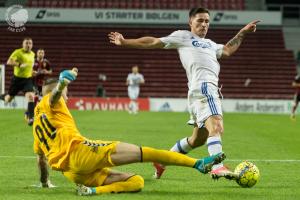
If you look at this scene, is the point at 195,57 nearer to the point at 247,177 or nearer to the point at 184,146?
the point at 184,146

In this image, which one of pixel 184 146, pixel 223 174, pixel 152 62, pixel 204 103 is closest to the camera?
pixel 223 174

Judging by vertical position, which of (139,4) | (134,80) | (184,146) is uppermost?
(139,4)

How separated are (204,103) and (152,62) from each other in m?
33.3

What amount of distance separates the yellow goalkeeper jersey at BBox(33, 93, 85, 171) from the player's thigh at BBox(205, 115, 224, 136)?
Result: 177cm

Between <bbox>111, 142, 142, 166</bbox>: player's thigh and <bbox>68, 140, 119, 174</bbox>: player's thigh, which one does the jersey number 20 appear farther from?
<bbox>111, 142, 142, 166</bbox>: player's thigh

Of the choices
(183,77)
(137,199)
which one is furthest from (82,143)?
(183,77)

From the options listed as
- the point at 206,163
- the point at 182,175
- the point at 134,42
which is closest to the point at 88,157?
the point at 206,163

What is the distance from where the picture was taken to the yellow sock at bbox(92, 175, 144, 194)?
6742 millimetres

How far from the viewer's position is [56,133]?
664 centimetres

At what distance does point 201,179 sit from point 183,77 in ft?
104

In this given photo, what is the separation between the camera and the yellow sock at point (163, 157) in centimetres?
669

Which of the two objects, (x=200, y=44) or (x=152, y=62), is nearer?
(x=200, y=44)

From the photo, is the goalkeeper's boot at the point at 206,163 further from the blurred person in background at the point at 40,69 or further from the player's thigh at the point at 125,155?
the blurred person in background at the point at 40,69

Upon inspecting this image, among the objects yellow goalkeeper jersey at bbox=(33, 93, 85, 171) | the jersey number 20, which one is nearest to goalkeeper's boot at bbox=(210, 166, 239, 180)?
yellow goalkeeper jersey at bbox=(33, 93, 85, 171)
